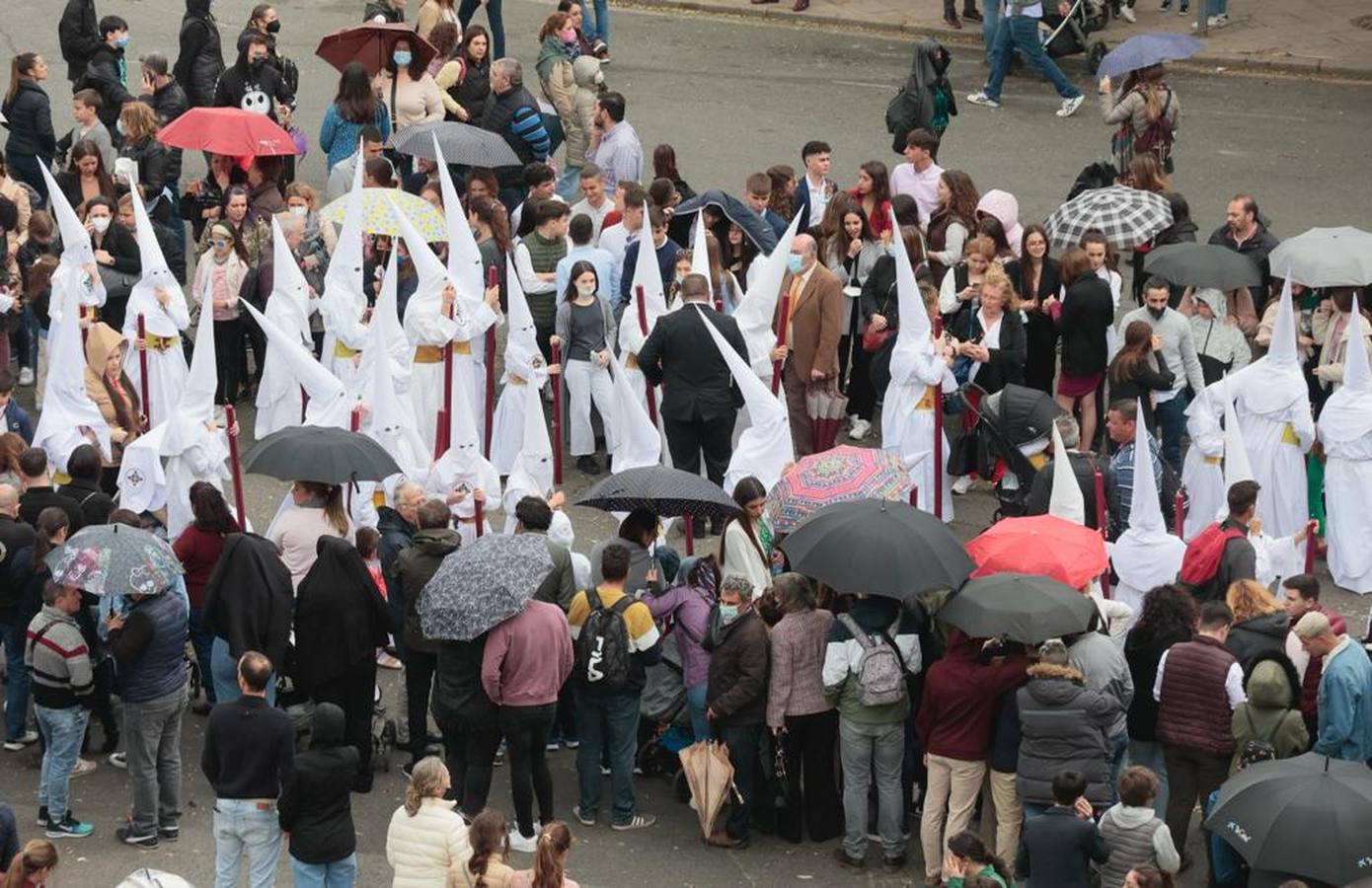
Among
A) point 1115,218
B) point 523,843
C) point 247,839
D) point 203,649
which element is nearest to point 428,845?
point 247,839

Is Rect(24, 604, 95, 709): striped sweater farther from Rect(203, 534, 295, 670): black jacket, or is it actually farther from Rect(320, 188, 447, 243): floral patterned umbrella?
Rect(320, 188, 447, 243): floral patterned umbrella

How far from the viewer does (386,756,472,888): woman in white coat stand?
988cm

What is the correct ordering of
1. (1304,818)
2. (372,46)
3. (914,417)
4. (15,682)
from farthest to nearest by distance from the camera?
(372,46) → (914,417) → (15,682) → (1304,818)

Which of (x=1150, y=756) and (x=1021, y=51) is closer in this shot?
(x=1150, y=756)

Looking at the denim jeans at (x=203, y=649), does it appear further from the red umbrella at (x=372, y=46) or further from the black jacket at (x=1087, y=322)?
the red umbrella at (x=372, y=46)

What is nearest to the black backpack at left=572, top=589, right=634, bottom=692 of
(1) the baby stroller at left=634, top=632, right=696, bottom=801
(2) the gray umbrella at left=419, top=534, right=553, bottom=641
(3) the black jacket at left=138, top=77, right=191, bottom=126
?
(2) the gray umbrella at left=419, top=534, right=553, bottom=641

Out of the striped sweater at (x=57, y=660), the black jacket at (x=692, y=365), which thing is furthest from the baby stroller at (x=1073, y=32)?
the striped sweater at (x=57, y=660)

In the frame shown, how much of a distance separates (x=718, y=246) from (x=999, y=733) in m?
5.70

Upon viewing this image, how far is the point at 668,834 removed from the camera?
11.8 meters

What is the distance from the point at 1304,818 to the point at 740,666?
281 cm

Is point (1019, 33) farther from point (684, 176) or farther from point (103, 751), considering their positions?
point (103, 751)

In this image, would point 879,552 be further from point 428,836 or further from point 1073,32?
point 1073,32

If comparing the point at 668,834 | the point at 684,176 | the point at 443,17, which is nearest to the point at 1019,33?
the point at 684,176

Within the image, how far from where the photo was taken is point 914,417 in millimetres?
14789
